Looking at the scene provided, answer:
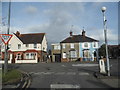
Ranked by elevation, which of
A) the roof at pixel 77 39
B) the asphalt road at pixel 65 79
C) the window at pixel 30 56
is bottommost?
the asphalt road at pixel 65 79

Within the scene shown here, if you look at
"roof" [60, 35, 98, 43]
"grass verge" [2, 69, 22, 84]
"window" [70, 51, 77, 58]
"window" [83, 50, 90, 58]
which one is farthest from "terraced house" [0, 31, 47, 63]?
"grass verge" [2, 69, 22, 84]

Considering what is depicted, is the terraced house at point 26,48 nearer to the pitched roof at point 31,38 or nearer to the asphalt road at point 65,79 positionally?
the pitched roof at point 31,38

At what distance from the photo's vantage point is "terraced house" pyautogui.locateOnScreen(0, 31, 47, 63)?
3794 centimetres

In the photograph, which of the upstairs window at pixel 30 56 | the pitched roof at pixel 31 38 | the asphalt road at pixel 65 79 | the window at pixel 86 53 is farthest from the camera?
the window at pixel 86 53

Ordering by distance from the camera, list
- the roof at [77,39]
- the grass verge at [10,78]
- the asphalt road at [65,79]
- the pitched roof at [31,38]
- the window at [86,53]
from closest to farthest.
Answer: the asphalt road at [65,79] → the grass verge at [10,78] → the pitched roof at [31,38] → the window at [86,53] → the roof at [77,39]

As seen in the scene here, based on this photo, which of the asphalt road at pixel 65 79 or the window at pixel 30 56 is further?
the window at pixel 30 56

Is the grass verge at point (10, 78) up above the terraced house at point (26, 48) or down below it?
below

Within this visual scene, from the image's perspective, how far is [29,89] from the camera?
26.6 ft

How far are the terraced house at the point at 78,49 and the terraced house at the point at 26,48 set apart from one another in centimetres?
625

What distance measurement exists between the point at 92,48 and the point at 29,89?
39.1m

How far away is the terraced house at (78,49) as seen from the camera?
149ft

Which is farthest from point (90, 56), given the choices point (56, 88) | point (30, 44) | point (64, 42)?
point (56, 88)

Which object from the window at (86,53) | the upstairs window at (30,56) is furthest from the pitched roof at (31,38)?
the window at (86,53)

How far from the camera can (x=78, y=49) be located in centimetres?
4666
